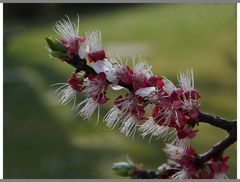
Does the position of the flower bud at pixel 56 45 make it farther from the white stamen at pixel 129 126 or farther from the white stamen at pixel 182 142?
the white stamen at pixel 182 142

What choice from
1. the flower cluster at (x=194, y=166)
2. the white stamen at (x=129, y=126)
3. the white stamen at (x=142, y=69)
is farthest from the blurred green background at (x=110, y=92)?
the flower cluster at (x=194, y=166)

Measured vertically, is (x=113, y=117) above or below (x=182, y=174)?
above

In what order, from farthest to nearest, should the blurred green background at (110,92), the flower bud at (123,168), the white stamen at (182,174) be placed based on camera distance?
the blurred green background at (110,92) < the flower bud at (123,168) < the white stamen at (182,174)

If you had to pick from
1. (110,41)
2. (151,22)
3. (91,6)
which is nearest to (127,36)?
(110,41)

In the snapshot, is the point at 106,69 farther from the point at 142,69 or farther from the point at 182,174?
the point at 182,174

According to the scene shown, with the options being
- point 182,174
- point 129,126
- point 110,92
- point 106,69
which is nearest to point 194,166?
point 182,174
